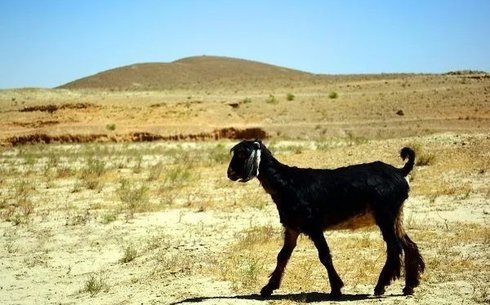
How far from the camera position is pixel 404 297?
24.7 feet

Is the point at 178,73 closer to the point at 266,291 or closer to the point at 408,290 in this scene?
the point at 266,291

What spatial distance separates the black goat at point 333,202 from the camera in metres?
7.42

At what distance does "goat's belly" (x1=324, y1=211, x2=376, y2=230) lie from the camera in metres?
7.51

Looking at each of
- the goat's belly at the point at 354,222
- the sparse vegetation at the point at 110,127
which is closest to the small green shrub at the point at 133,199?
the goat's belly at the point at 354,222

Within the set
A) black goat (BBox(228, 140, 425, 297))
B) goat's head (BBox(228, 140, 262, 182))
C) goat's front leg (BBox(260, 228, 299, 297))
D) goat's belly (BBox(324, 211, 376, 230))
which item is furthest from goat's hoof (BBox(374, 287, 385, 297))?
goat's head (BBox(228, 140, 262, 182))

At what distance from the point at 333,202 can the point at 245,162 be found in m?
1.12

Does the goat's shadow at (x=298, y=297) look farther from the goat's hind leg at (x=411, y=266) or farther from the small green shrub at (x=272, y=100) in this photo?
the small green shrub at (x=272, y=100)

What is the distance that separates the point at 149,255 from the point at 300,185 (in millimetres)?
4022

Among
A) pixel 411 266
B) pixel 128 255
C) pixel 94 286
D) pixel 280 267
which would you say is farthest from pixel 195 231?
pixel 411 266

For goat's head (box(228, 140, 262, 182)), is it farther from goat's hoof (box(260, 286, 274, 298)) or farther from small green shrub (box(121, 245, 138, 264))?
small green shrub (box(121, 245, 138, 264))

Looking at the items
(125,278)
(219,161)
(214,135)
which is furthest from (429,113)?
(125,278)

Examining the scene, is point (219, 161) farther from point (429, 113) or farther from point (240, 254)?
point (429, 113)

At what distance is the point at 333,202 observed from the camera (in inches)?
293

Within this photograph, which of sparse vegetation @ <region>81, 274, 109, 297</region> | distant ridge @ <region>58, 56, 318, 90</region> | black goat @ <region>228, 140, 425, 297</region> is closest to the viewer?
black goat @ <region>228, 140, 425, 297</region>
